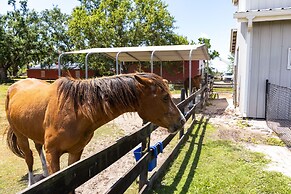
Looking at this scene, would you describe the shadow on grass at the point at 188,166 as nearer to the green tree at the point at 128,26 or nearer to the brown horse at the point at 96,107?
the brown horse at the point at 96,107

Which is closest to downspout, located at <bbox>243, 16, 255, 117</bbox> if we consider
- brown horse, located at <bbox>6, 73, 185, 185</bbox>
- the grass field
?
the grass field

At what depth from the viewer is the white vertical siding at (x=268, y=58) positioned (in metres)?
6.96

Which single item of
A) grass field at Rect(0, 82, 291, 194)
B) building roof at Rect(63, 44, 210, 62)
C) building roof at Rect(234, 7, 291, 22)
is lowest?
grass field at Rect(0, 82, 291, 194)

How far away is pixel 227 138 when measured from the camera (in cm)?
555

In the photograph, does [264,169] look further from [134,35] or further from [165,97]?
[134,35]

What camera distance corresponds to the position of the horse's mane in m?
2.06

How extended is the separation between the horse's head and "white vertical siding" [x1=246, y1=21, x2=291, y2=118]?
5.89 m

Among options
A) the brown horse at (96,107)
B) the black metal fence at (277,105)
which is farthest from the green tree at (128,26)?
the brown horse at (96,107)

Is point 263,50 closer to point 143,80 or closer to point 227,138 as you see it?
point 227,138

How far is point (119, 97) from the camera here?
6.77 feet

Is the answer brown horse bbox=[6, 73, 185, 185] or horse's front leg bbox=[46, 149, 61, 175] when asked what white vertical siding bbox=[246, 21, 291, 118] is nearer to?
brown horse bbox=[6, 73, 185, 185]

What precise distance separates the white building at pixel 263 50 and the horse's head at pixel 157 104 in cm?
581

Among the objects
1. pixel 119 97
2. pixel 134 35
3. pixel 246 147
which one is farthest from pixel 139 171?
pixel 134 35

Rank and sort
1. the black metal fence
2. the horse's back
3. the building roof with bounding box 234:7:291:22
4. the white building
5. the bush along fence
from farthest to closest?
1. the white building
2. the black metal fence
3. the building roof with bounding box 234:7:291:22
4. the horse's back
5. the bush along fence
